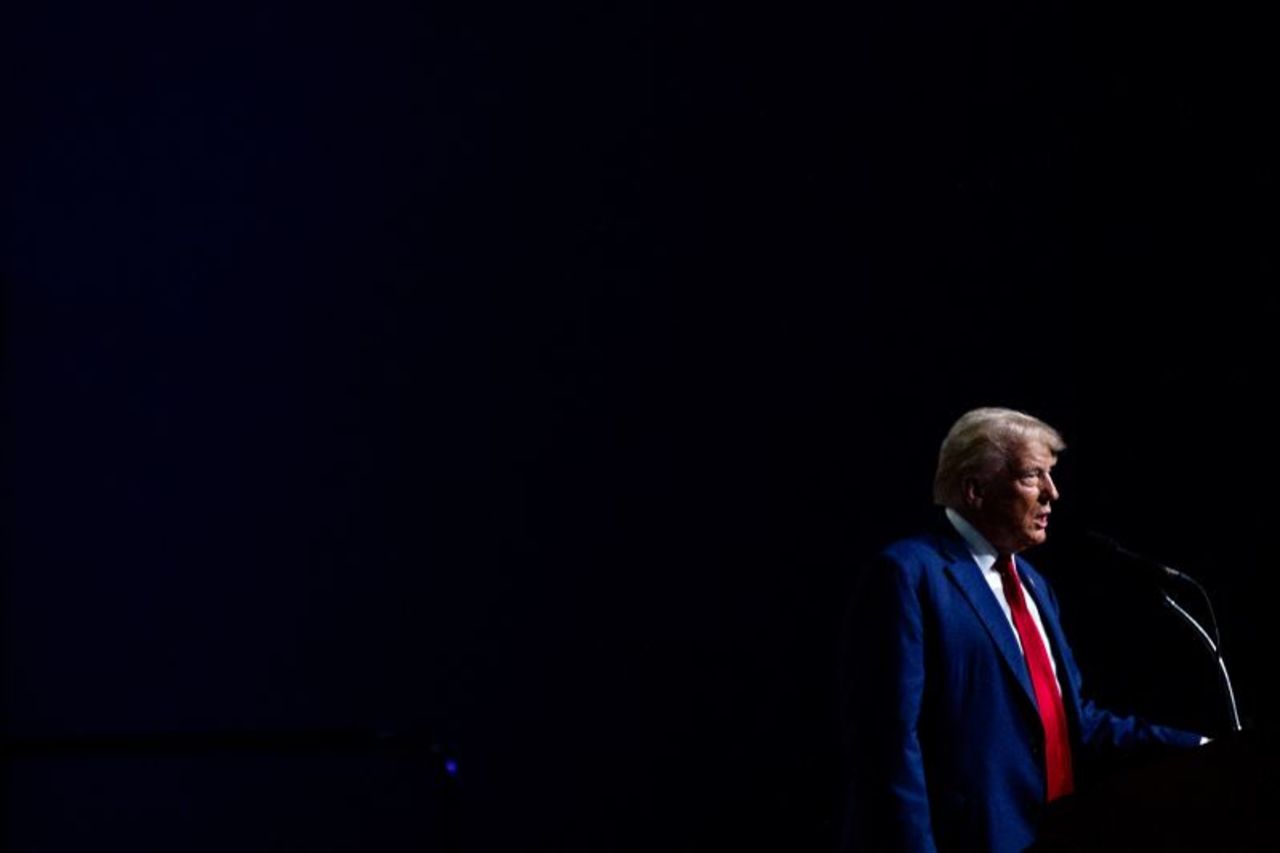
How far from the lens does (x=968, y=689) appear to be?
257 cm

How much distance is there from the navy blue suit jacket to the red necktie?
0.10ft

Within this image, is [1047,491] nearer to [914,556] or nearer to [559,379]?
[914,556]

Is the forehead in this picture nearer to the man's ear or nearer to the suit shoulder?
the man's ear

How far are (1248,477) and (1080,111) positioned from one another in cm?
107

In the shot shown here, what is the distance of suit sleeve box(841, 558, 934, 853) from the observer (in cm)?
245

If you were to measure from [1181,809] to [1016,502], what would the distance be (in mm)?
1004

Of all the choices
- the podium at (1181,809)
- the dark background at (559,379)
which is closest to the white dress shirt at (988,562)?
the podium at (1181,809)

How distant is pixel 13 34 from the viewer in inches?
145

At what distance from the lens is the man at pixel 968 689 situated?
2.51m

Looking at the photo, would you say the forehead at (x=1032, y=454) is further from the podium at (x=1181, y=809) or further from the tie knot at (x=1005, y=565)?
the podium at (x=1181, y=809)

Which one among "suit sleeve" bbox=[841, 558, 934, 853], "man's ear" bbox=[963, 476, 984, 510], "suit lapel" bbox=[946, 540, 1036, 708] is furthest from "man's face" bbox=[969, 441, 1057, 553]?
"suit sleeve" bbox=[841, 558, 934, 853]

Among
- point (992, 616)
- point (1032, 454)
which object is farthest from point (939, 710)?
point (1032, 454)

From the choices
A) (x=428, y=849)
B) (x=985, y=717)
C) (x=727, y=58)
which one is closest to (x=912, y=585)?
(x=985, y=717)

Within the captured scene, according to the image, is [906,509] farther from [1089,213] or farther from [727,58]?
[727,58]
